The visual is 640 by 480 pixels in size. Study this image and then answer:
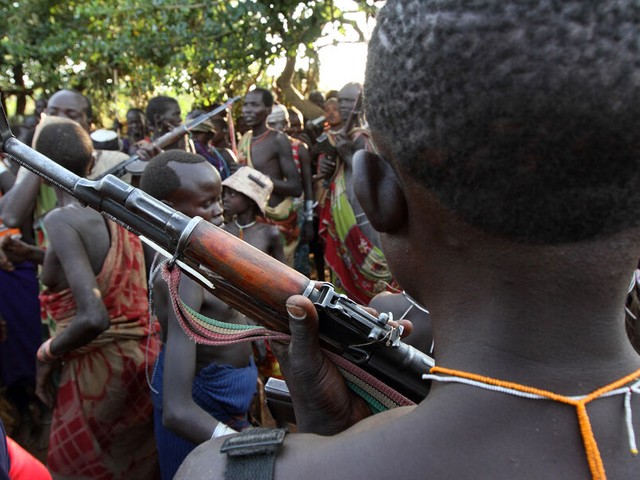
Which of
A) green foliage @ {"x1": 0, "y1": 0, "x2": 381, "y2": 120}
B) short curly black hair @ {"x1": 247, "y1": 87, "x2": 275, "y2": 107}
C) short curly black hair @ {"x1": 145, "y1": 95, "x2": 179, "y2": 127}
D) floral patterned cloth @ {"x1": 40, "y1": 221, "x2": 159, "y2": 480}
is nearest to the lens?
floral patterned cloth @ {"x1": 40, "y1": 221, "x2": 159, "y2": 480}

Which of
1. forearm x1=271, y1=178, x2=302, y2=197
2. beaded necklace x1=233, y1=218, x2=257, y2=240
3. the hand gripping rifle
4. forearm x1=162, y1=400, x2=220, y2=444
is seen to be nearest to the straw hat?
beaded necklace x1=233, y1=218, x2=257, y2=240

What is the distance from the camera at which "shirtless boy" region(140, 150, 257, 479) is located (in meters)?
2.41

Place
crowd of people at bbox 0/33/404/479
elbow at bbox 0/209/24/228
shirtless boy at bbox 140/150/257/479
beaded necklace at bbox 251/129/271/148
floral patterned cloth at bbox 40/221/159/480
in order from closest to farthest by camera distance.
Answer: shirtless boy at bbox 140/150/257/479 → crowd of people at bbox 0/33/404/479 → floral patterned cloth at bbox 40/221/159/480 → elbow at bbox 0/209/24/228 → beaded necklace at bbox 251/129/271/148

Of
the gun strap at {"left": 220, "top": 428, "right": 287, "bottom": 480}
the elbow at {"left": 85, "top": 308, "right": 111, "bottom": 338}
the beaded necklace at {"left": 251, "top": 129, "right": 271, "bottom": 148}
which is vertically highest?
the gun strap at {"left": 220, "top": 428, "right": 287, "bottom": 480}

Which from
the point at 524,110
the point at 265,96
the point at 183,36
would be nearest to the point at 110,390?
the point at 524,110

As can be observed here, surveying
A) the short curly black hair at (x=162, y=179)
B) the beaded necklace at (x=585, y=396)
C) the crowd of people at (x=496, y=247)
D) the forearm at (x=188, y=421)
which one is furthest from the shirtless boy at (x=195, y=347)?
the beaded necklace at (x=585, y=396)

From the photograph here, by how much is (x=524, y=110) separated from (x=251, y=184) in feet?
10.7

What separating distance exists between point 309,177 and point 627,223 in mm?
6216

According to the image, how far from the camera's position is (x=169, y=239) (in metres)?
1.38

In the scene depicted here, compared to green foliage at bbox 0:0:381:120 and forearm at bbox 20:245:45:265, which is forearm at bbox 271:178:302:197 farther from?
forearm at bbox 20:245:45:265

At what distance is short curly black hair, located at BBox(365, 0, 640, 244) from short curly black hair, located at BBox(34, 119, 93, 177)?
2.75 meters

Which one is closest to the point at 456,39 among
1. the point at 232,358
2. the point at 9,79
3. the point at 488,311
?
the point at 488,311

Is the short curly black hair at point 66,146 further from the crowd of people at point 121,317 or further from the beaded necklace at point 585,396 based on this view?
the beaded necklace at point 585,396

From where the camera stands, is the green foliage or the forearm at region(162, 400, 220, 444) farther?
the green foliage
